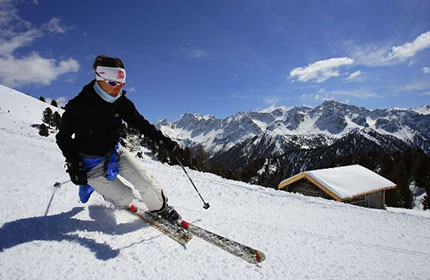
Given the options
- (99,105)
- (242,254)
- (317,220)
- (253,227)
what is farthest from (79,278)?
(317,220)

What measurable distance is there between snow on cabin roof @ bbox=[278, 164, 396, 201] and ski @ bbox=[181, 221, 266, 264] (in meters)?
9.47

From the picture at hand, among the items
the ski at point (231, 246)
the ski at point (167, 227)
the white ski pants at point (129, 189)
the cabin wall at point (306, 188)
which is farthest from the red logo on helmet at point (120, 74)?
the cabin wall at point (306, 188)

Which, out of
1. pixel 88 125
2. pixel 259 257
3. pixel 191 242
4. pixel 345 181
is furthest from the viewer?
pixel 345 181

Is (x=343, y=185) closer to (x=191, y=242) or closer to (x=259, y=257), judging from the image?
(x=259, y=257)

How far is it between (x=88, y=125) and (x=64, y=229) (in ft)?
4.81

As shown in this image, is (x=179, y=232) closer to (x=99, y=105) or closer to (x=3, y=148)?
(x=99, y=105)

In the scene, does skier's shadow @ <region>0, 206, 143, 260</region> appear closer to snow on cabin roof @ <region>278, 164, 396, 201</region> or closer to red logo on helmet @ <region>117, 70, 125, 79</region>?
red logo on helmet @ <region>117, 70, 125, 79</region>

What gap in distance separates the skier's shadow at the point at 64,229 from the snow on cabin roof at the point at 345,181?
34.2ft

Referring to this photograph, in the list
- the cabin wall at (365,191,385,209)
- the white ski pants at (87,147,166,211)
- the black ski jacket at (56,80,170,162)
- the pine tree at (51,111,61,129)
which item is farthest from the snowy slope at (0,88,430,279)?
the pine tree at (51,111,61,129)

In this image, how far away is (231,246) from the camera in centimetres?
352

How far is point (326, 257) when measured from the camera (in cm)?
373

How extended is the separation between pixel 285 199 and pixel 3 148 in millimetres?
7833

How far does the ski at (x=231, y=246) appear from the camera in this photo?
3.30 m

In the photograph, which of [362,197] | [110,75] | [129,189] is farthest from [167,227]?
[362,197]
